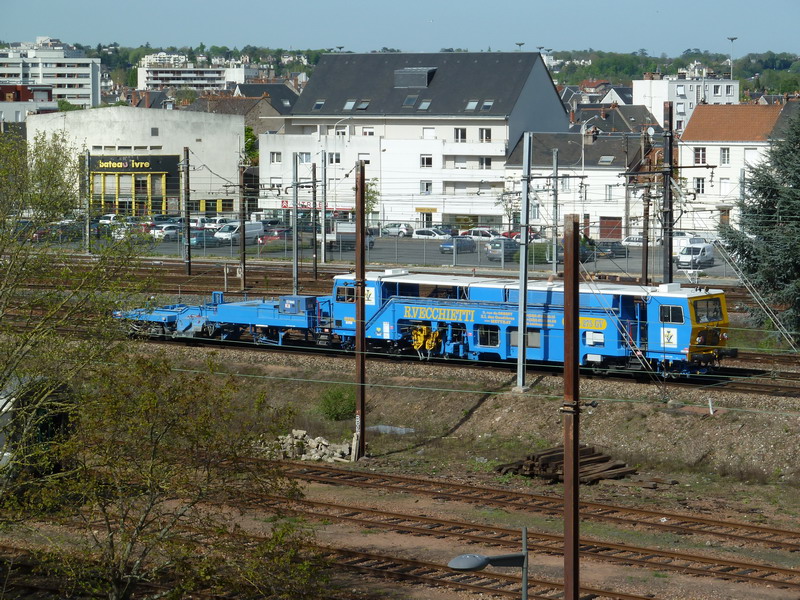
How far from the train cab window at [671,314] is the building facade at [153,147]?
55648 millimetres

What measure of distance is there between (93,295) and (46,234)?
1.57 metres

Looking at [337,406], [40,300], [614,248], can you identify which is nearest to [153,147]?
[614,248]

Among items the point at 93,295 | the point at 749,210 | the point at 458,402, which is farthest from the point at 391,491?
the point at 749,210

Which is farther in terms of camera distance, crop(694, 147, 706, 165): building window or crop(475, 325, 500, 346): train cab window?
crop(694, 147, 706, 165): building window

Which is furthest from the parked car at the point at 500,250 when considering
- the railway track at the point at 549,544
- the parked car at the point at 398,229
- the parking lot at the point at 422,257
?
the railway track at the point at 549,544

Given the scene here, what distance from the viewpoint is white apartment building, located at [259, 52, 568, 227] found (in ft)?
257

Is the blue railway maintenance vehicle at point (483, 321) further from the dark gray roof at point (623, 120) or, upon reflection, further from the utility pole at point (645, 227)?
the dark gray roof at point (623, 120)

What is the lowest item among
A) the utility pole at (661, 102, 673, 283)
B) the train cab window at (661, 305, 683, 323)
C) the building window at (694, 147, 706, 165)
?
the train cab window at (661, 305, 683, 323)

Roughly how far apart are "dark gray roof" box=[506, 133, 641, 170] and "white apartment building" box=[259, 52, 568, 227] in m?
3.35

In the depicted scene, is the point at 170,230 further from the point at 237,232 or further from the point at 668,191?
the point at 668,191

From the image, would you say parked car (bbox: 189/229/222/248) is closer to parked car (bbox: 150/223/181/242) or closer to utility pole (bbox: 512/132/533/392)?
A: parked car (bbox: 150/223/181/242)

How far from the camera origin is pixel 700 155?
2943 inches

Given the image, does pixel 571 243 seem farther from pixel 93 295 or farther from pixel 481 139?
pixel 481 139

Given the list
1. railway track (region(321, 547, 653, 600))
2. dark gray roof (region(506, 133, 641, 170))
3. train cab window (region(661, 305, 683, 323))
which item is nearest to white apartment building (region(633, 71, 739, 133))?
dark gray roof (region(506, 133, 641, 170))
